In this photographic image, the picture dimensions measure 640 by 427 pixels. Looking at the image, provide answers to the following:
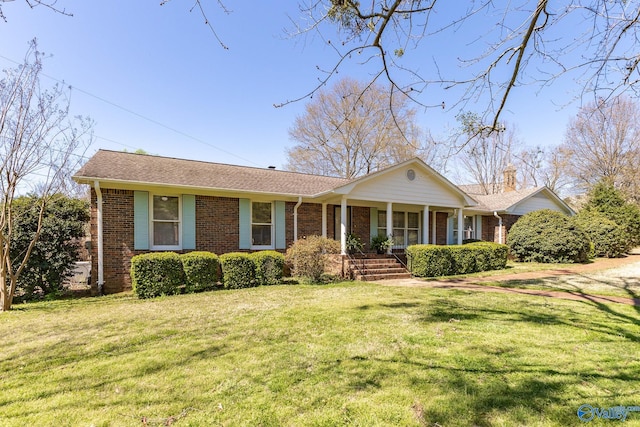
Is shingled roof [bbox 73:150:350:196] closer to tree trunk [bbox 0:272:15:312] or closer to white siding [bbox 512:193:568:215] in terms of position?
tree trunk [bbox 0:272:15:312]

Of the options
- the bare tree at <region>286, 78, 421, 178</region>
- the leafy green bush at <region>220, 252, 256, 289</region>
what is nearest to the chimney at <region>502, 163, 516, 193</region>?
the bare tree at <region>286, 78, 421, 178</region>

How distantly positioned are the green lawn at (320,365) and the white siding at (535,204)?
45.0ft

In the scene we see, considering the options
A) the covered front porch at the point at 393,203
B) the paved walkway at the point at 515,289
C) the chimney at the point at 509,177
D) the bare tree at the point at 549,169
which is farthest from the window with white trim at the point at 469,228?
the bare tree at the point at 549,169

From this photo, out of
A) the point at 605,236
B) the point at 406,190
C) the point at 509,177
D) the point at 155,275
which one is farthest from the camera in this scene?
the point at 509,177

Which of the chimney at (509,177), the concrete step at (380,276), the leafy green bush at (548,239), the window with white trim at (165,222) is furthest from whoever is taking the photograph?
the chimney at (509,177)

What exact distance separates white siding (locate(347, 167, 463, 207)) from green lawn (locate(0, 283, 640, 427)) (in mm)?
6043

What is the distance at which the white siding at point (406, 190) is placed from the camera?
1183 cm

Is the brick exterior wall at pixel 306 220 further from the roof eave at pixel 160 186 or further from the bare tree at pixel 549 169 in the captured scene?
the bare tree at pixel 549 169

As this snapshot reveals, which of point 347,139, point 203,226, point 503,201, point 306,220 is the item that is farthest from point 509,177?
point 203,226

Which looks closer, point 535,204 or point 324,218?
point 324,218

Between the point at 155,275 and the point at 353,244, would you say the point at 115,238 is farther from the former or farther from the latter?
the point at 353,244

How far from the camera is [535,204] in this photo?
19281mm

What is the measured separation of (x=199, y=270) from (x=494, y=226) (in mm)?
17384

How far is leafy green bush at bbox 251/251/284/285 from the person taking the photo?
936 centimetres
